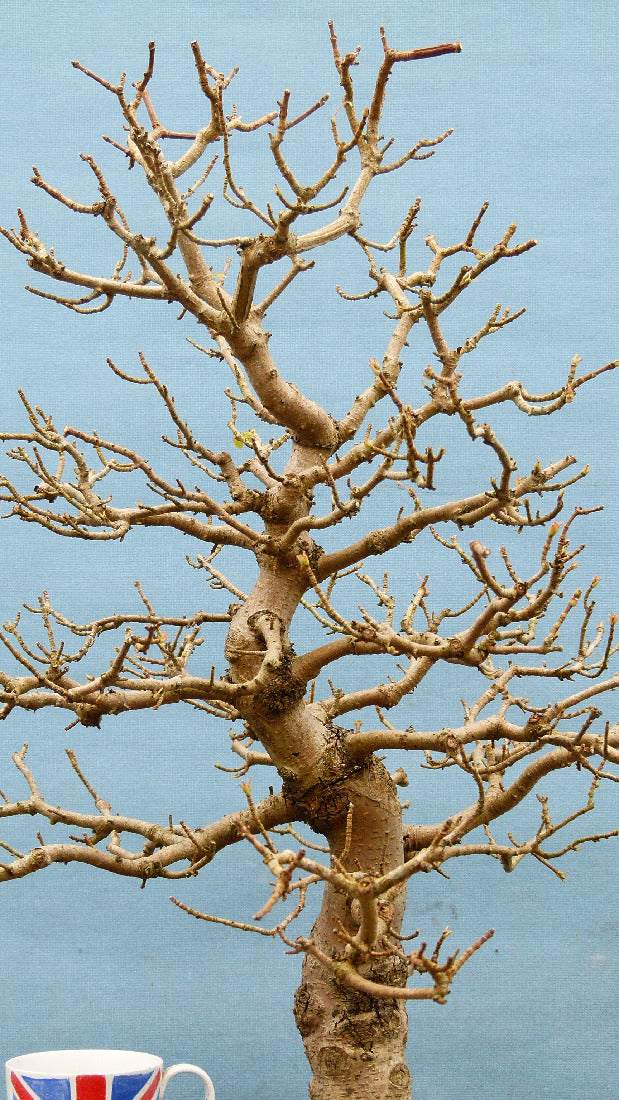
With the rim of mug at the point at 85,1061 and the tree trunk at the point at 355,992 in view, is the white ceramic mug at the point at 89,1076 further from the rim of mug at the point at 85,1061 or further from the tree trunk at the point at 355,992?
the tree trunk at the point at 355,992

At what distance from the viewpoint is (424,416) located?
1977mm

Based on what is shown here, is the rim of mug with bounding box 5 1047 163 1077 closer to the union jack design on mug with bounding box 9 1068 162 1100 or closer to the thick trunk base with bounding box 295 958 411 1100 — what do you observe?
the union jack design on mug with bounding box 9 1068 162 1100

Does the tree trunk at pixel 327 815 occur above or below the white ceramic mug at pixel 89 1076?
above

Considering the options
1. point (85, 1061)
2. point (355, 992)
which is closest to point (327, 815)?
point (355, 992)

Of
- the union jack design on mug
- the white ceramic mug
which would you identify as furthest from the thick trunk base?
the union jack design on mug

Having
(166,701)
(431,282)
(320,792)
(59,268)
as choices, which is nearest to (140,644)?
(166,701)

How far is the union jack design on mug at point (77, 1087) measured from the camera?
168cm

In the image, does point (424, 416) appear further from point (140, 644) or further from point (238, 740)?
point (238, 740)

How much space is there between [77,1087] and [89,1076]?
→ 2cm

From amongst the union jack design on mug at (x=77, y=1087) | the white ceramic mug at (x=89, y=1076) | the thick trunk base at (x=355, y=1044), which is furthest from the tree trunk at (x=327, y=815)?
the union jack design on mug at (x=77, y=1087)

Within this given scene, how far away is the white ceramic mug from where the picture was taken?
168 centimetres

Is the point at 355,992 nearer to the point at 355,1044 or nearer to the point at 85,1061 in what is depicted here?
the point at 355,1044

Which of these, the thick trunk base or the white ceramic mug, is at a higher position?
the thick trunk base

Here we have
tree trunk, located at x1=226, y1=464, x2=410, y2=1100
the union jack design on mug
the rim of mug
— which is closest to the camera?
the union jack design on mug
